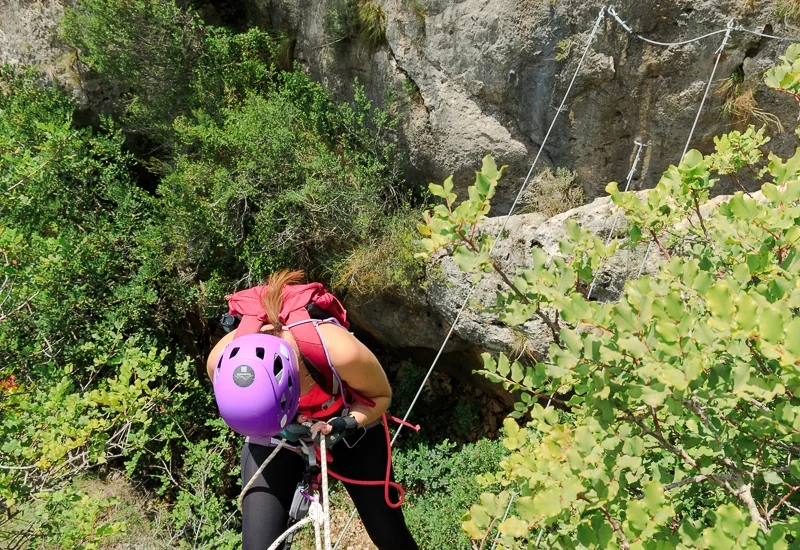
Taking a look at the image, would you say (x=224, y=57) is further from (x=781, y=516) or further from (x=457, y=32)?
(x=781, y=516)

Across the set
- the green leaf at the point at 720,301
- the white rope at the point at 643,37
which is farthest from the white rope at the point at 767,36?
the green leaf at the point at 720,301

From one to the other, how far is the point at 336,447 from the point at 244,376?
865 millimetres

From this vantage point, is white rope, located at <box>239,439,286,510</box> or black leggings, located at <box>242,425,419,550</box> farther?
black leggings, located at <box>242,425,419,550</box>

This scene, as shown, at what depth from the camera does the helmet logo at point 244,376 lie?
81.0 inches

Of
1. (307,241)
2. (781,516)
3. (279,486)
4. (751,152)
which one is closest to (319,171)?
(307,241)

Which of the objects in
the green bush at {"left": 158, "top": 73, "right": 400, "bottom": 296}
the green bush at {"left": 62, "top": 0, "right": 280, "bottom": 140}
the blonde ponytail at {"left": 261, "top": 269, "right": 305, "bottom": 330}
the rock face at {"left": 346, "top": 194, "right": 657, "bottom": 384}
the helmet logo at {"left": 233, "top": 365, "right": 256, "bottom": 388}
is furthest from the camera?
the green bush at {"left": 62, "top": 0, "right": 280, "bottom": 140}

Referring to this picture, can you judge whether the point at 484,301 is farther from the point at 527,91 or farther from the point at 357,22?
the point at 357,22

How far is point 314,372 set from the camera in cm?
241

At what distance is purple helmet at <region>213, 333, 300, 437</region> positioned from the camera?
2.06m

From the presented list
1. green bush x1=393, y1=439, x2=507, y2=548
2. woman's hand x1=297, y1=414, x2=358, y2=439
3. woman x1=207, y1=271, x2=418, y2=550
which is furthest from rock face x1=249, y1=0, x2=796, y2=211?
woman's hand x1=297, y1=414, x2=358, y2=439

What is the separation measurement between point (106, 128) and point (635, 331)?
6.78m

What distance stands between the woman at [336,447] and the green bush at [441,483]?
64.7 inches

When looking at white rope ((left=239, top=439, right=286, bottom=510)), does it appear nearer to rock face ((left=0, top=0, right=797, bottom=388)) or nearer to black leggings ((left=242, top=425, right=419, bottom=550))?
black leggings ((left=242, top=425, right=419, bottom=550))

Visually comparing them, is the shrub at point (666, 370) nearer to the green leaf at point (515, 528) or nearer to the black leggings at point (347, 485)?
the green leaf at point (515, 528)
